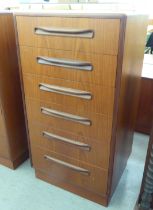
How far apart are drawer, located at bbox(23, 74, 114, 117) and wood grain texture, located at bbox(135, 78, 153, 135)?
96cm

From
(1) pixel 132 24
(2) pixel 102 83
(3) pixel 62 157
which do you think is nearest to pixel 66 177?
(3) pixel 62 157

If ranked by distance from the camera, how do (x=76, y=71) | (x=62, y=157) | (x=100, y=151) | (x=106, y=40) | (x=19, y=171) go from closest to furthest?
1. (x=106, y=40)
2. (x=76, y=71)
3. (x=100, y=151)
4. (x=62, y=157)
5. (x=19, y=171)

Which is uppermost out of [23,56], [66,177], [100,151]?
[23,56]

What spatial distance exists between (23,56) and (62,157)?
0.62 meters

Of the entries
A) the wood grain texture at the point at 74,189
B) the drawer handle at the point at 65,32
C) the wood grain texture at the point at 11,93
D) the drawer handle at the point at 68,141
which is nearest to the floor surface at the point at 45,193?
the wood grain texture at the point at 74,189

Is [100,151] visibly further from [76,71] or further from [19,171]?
[19,171]

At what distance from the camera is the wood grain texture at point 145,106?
70.9 inches

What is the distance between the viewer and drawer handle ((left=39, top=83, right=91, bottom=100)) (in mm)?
1001

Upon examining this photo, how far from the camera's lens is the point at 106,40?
85cm

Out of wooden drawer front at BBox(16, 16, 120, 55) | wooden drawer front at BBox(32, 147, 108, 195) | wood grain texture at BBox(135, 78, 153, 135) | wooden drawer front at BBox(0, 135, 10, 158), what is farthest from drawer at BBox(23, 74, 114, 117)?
wood grain texture at BBox(135, 78, 153, 135)

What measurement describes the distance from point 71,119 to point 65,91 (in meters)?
0.16

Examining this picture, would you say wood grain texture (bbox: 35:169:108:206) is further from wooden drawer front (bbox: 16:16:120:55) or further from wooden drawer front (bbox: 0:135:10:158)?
wooden drawer front (bbox: 16:16:120:55)

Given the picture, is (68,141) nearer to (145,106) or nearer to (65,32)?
(65,32)

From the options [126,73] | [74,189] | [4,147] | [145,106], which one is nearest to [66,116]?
[126,73]
